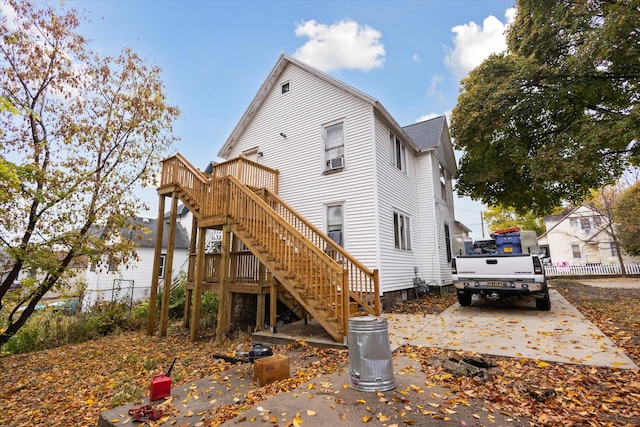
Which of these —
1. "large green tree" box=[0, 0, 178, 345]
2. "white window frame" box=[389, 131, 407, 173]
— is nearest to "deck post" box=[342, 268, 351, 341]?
"white window frame" box=[389, 131, 407, 173]

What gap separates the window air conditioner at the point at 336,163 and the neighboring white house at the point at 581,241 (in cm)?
2770

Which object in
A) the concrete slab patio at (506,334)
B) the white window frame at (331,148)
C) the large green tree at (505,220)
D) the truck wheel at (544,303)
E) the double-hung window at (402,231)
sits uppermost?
the large green tree at (505,220)

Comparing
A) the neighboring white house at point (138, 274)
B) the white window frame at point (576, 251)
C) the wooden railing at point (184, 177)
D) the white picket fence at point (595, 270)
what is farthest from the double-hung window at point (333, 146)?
the white window frame at point (576, 251)

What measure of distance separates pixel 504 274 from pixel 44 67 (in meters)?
15.0

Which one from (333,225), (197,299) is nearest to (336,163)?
(333,225)

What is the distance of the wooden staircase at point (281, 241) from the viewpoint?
6.03m

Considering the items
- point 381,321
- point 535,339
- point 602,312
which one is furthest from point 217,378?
point 602,312

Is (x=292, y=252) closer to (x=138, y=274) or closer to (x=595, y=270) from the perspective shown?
(x=138, y=274)

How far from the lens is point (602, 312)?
8.34 meters

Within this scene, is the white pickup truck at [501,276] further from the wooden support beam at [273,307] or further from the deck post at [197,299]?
the deck post at [197,299]

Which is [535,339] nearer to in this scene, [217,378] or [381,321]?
[381,321]

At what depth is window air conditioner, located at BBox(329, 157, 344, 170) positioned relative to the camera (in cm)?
1124

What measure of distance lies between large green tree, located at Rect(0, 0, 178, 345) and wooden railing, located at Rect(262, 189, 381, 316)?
5.70 meters

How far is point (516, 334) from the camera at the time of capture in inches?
245
